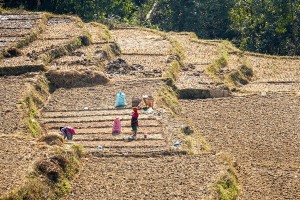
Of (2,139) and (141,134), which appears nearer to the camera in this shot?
(2,139)

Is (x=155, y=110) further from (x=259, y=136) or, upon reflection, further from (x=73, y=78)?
(x=73, y=78)

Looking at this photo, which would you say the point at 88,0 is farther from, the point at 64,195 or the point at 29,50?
the point at 64,195

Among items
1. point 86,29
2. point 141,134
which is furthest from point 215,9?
point 141,134

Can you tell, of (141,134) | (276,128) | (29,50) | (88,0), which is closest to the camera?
(141,134)

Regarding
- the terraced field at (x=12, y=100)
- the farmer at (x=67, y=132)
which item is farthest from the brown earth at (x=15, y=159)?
the farmer at (x=67, y=132)

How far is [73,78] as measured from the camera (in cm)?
1903

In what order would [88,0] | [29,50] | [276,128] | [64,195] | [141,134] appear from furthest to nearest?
[88,0] → [29,50] → [276,128] → [141,134] → [64,195]

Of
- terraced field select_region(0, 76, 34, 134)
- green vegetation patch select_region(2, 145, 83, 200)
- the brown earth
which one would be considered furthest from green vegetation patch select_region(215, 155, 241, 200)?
terraced field select_region(0, 76, 34, 134)

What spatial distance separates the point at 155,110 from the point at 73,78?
296 centimetres

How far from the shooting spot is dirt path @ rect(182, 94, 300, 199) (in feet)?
46.1

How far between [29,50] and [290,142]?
8.13m

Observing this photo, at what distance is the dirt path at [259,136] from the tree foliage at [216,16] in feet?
25.2

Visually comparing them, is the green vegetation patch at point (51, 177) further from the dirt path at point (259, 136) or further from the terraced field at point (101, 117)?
the dirt path at point (259, 136)

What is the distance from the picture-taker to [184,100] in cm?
1919
